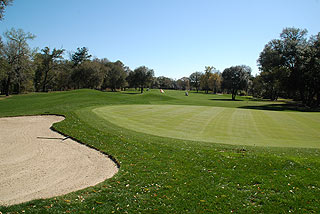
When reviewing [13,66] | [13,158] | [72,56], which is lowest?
[13,158]

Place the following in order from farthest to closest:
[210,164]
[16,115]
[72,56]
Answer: [72,56], [16,115], [210,164]

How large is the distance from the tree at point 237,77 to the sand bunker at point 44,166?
2525 inches

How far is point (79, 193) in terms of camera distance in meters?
6.04

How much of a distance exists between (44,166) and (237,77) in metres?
67.8

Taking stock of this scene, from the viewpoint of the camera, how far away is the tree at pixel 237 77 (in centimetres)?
6738

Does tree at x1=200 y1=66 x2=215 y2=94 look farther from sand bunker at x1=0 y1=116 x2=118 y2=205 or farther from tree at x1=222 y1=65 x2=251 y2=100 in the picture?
sand bunker at x1=0 y1=116 x2=118 y2=205

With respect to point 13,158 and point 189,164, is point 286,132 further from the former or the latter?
point 13,158

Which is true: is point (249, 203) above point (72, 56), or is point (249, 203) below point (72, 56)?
→ below

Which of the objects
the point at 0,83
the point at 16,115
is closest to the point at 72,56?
the point at 0,83

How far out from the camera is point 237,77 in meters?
67.8

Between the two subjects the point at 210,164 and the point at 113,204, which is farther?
the point at 210,164

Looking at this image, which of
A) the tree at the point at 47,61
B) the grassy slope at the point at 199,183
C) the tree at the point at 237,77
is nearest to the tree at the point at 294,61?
the tree at the point at 237,77

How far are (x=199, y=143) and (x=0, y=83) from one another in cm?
8008

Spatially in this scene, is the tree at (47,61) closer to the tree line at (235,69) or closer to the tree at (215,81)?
the tree line at (235,69)
